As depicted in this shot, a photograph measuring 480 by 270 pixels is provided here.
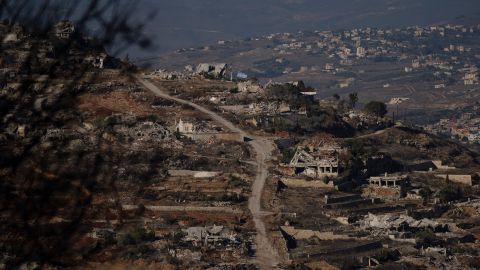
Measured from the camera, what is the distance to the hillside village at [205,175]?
8242 millimetres

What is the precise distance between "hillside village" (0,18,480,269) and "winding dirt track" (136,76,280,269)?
110 millimetres

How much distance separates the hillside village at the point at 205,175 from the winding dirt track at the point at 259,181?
0.36ft

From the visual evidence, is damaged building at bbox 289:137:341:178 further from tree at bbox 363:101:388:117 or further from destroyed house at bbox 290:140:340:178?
tree at bbox 363:101:388:117

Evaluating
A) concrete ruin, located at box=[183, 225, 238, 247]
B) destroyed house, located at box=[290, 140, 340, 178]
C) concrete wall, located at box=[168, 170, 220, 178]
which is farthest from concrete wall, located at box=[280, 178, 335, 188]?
concrete ruin, located at box=[183, 225, 238, 247]

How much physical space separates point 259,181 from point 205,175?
74.7 inches

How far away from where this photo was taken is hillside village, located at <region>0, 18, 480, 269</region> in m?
8.24

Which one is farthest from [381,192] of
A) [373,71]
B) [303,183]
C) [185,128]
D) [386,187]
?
[373,71]

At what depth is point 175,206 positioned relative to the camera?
1430 inches

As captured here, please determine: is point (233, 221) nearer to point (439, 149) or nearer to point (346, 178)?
point (346, 178)

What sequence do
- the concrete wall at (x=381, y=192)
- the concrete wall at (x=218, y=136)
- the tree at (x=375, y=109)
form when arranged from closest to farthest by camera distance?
the concrete wall at (x=381, y=192) → the concrete wall at (x=218, y=136) → the tree at (x=375, y=109)

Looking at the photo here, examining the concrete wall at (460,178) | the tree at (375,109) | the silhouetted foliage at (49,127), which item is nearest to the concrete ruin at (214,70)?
the tree at (375,109)

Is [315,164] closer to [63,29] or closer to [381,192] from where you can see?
[381,192]

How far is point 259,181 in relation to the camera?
4116 cm

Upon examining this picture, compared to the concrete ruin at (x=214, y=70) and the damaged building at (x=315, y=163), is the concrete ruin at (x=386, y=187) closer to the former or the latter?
the damaged building at (x=315, y=163)
